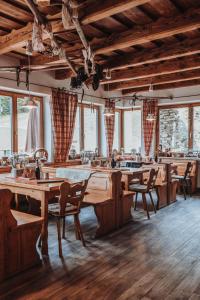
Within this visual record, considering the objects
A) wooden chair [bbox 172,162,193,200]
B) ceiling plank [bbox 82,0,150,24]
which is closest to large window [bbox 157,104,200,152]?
wooden chair [bbox 172,162,193,200]

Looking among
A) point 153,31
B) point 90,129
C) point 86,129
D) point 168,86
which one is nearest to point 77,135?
point 86,129

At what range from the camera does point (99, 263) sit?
304cm

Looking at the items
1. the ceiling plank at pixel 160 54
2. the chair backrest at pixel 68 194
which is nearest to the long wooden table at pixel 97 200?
the chair backrest at pixel 68 194

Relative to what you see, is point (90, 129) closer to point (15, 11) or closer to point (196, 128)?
point (196, 128)

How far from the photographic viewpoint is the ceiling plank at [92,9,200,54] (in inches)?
143

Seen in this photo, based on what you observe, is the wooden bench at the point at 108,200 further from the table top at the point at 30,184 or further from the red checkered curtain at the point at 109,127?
the red checkered curtain at the point at 109,127

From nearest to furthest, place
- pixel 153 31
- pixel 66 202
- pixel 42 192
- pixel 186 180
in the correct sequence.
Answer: pixel 42 192, pixel 66 202, pixel 153 31, pixel 186 180

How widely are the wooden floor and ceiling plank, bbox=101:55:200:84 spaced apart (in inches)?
127

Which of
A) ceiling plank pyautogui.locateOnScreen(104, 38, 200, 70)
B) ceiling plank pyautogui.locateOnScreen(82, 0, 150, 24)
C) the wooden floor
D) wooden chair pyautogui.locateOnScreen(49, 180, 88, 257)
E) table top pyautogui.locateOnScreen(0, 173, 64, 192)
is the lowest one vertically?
the wooden floor

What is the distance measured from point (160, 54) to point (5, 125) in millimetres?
3301

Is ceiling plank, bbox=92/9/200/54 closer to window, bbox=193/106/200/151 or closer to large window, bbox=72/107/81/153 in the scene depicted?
large window, bbox=72/107/81/153

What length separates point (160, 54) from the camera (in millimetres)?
4980

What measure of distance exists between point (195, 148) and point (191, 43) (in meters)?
3.90

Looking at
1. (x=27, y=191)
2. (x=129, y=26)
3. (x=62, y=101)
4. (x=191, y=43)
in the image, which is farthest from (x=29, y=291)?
(x=62, y=101)
